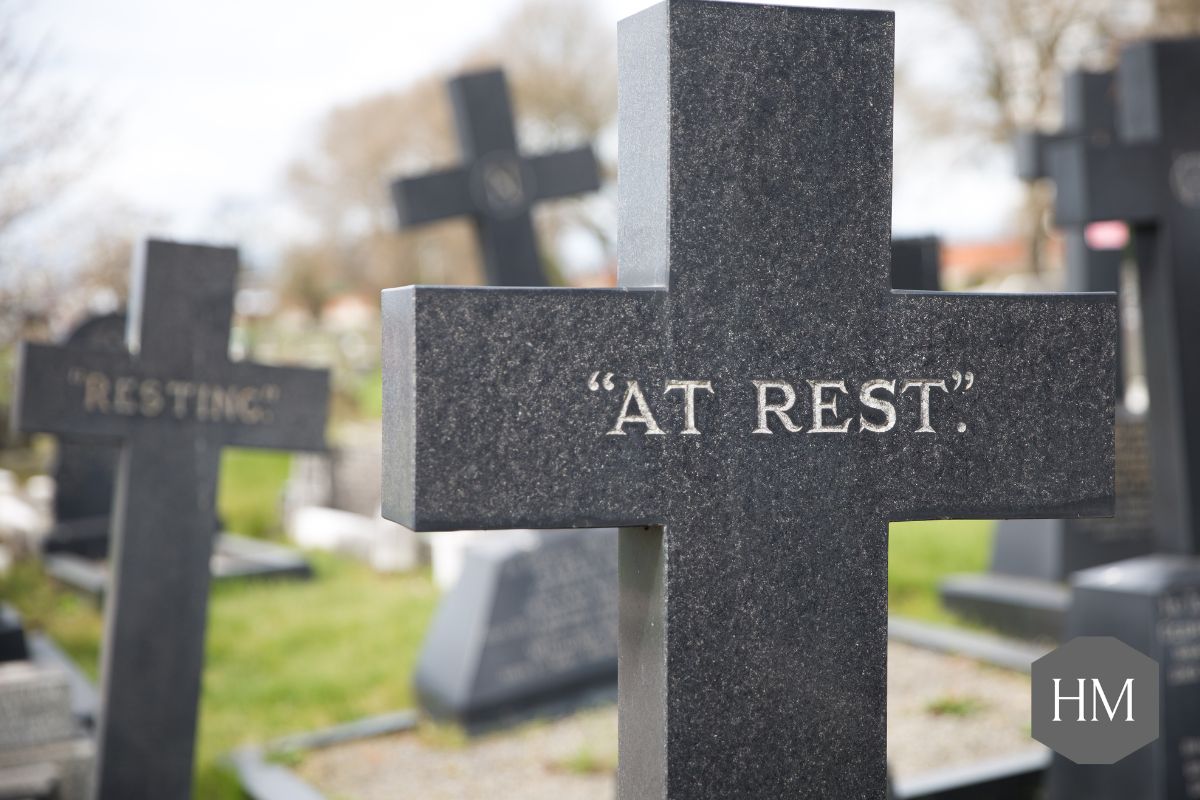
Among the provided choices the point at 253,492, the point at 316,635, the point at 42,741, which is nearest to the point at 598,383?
the point at 42,741

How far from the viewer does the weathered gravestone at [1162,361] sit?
14.1 ft

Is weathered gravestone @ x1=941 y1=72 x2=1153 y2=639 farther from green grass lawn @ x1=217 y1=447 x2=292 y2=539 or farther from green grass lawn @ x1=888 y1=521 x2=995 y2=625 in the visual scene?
green grass lawn @ x1=217 y1=447 x2=292 y2=539

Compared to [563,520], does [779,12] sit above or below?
above

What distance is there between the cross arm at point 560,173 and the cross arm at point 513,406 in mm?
5232

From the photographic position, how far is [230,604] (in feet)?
28.0

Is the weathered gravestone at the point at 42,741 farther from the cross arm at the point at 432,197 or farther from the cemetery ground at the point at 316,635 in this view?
the cross arm at the point at 432,197

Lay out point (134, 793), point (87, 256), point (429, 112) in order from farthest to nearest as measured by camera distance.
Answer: point (429, 112) → point (87, 256) → point (134, 793)

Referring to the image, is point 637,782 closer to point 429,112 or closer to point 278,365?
point 278,365

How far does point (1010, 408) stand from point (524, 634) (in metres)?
4.12

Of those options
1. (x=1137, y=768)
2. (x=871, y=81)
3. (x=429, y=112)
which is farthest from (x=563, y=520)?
(x=429, y=112)

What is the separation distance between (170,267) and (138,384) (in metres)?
0.40

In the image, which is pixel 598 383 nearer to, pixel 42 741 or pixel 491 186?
pixel 42 741

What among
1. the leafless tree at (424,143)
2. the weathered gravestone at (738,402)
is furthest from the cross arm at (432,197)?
the leafless tree at (424,143)

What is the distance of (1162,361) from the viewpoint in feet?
15.2
